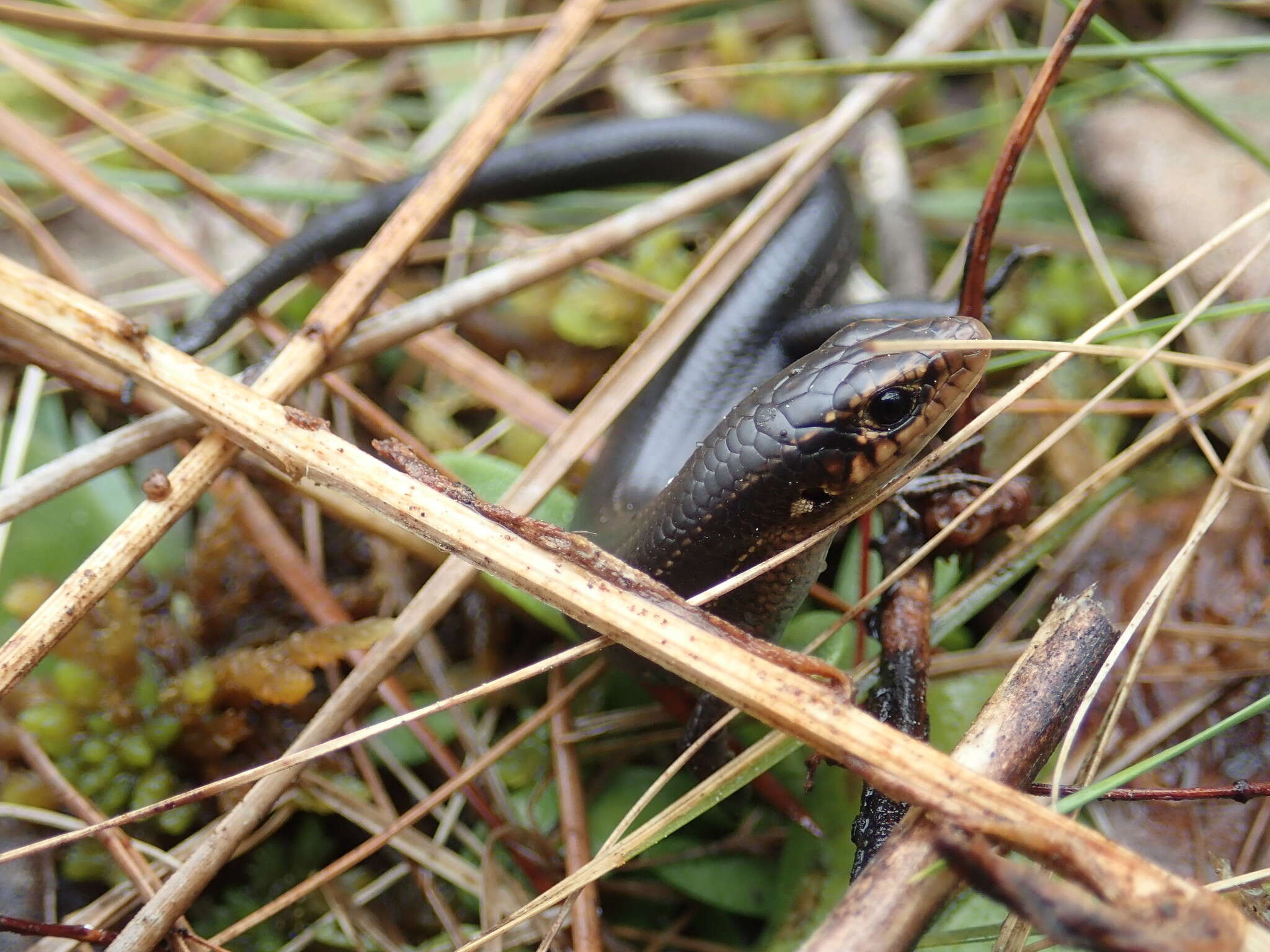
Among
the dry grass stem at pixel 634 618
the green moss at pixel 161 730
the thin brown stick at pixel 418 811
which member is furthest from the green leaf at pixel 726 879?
the green moss at pixel 161 730

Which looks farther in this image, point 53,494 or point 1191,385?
point 1191,385

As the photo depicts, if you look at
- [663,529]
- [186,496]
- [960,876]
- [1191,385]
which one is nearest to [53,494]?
[186,496]

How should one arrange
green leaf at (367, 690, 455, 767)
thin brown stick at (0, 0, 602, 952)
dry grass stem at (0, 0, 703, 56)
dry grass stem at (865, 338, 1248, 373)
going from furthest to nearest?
1. dry grass stem at (0, 0, 703, 56)
2. green leaf at (367, 690, 455, 767)
3. thin brown stick at (0, 0, 602, 952)
4. dry grass stem at (865, 338, 1248, 373)

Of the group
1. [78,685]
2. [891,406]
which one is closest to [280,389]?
[78,685]

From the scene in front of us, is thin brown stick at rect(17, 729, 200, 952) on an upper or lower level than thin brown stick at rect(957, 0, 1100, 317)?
lower

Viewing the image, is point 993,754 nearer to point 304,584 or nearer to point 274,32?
point 304,584

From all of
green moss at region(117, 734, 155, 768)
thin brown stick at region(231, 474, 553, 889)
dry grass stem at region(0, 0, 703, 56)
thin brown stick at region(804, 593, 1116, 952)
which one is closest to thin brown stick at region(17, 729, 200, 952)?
green moss at region(117, 734, 155, 768)

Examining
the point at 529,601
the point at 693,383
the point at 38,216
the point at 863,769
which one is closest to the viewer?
the point at 863,769

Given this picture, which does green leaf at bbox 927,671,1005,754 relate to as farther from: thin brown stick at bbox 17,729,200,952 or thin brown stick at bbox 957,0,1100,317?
thin brown stick at bbox 17,729,200,952

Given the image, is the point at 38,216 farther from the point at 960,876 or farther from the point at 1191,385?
the point at 1191,385
